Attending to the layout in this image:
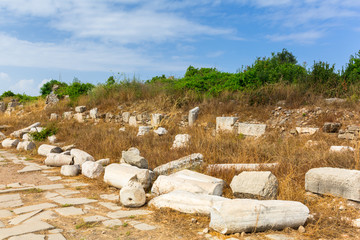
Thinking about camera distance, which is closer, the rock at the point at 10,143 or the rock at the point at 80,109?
the rock at the point at 10,143

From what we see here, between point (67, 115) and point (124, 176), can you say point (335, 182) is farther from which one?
point (67, 115)

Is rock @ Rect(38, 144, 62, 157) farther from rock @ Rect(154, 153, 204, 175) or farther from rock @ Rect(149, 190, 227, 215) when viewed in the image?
rock @ Rect(149, 190, 227, 215)

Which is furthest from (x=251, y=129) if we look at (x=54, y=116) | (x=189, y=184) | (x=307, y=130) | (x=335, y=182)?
(x=54, y=116)

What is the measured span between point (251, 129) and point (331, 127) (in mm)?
2435

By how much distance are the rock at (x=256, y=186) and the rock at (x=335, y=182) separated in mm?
711

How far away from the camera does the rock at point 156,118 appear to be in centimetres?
1289

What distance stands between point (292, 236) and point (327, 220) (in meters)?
0.75

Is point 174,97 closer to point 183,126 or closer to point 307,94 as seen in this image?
point 183,126

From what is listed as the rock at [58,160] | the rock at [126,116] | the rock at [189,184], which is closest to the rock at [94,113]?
the rock at [126,116]

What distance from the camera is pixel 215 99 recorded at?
524 inches

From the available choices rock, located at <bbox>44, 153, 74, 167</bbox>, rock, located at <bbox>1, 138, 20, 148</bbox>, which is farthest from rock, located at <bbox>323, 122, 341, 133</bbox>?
rock, located at <bbox>1, 138, 20, 148</bbox>

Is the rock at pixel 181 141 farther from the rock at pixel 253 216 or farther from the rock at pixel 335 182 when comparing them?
the rock at pixel 253 216

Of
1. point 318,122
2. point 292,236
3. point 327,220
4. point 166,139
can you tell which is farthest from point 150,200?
point 318,122

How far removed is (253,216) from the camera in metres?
3.81
